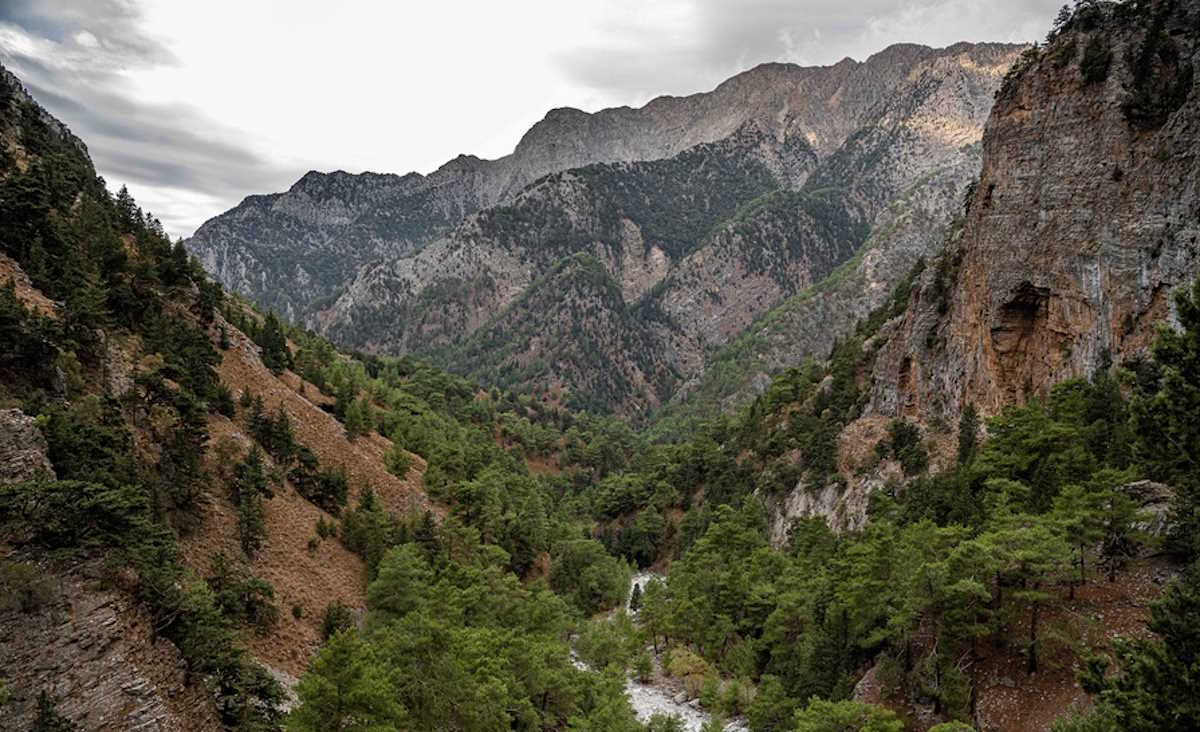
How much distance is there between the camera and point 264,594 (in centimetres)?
3362

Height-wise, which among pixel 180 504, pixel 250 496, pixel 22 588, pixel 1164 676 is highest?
pixel 1164 676

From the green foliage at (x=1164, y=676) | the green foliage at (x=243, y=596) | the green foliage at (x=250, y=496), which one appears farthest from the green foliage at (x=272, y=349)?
the green foliage at (x=1164, y=676)

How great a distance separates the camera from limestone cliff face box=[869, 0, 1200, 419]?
56.9 m

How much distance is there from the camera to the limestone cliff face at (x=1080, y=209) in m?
56.9

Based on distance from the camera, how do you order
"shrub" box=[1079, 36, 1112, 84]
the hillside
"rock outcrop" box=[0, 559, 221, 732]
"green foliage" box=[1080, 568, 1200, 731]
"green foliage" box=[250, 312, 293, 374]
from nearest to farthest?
"green foliage" box=[1080, 568, 1200, 731] → "rock outcrop" box=[0, 559, 221, 732] → the hillside → "shrub" box=[1079, 36, 1112, 84] → "green foliage" box=[250, 312, 293, 374]

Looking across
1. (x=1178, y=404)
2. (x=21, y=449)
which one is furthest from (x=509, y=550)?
(x=1178, y=404)

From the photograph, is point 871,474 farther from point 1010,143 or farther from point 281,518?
point 281,518

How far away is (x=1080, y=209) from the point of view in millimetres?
63250

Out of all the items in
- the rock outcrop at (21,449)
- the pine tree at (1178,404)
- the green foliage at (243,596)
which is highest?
the pine tree at (1178,404)

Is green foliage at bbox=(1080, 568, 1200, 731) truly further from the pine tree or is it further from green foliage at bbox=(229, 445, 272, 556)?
green foliage at bbox=(229, 445, 272, 556)

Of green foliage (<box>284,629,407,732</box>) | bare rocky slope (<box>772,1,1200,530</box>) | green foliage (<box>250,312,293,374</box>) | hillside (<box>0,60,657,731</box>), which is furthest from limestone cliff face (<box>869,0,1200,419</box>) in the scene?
green foliage (<box>250,312,293,374</box>)

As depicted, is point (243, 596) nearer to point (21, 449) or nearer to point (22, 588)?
point (21, 449)

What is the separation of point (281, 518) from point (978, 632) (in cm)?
3819

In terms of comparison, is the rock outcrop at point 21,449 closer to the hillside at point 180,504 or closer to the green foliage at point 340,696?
the hillside at point 180,504
